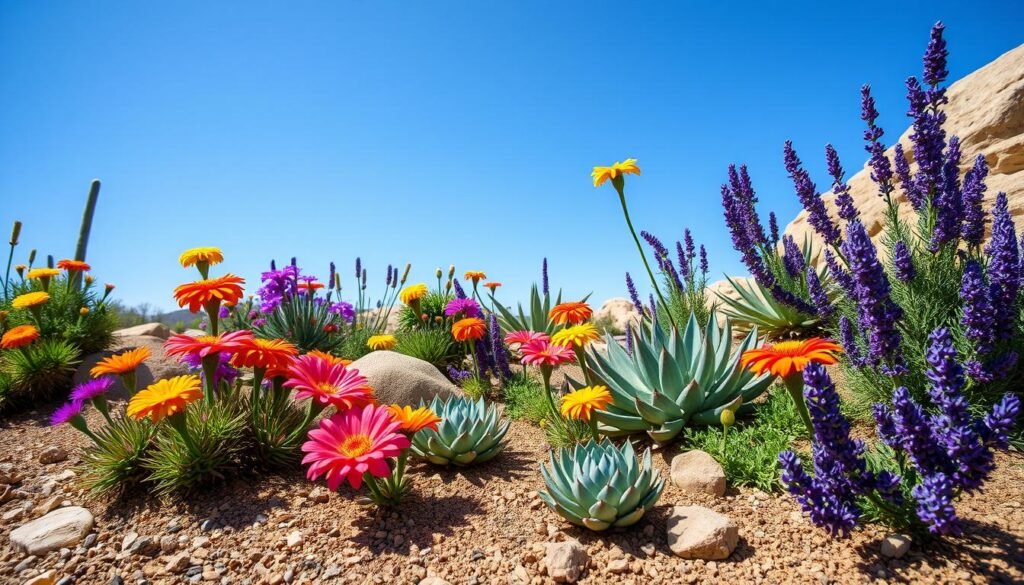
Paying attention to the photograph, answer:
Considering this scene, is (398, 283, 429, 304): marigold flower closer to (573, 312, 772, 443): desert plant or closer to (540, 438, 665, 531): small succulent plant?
(573, 312, 772, 443): desert plant

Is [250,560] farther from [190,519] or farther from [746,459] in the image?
[746,459]

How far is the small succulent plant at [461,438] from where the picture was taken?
10.6 feet

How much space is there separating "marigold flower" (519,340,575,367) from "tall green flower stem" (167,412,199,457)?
201cm

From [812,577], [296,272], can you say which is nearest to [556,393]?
[812,577]

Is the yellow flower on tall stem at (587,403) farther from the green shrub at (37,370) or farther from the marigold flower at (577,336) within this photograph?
the green shrub at (37,370)

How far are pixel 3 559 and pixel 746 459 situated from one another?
161 inches

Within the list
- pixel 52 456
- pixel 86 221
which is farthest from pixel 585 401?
pixel 86 221

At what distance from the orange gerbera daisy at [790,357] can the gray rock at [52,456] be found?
16.4 feet

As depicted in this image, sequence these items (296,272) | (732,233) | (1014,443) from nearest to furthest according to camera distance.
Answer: (1014,443) → (732,233) → (296,272)

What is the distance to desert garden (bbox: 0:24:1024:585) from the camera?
198 centimetres

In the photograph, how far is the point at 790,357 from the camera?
214 centimetres

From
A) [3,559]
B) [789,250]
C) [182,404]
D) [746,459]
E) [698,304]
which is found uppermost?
[789,250]

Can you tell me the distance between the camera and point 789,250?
15.4 ft

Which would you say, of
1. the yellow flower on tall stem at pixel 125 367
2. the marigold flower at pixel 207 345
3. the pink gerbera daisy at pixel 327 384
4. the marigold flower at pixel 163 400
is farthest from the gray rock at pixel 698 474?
the yellow flower on tall stem at pixel 125 367
